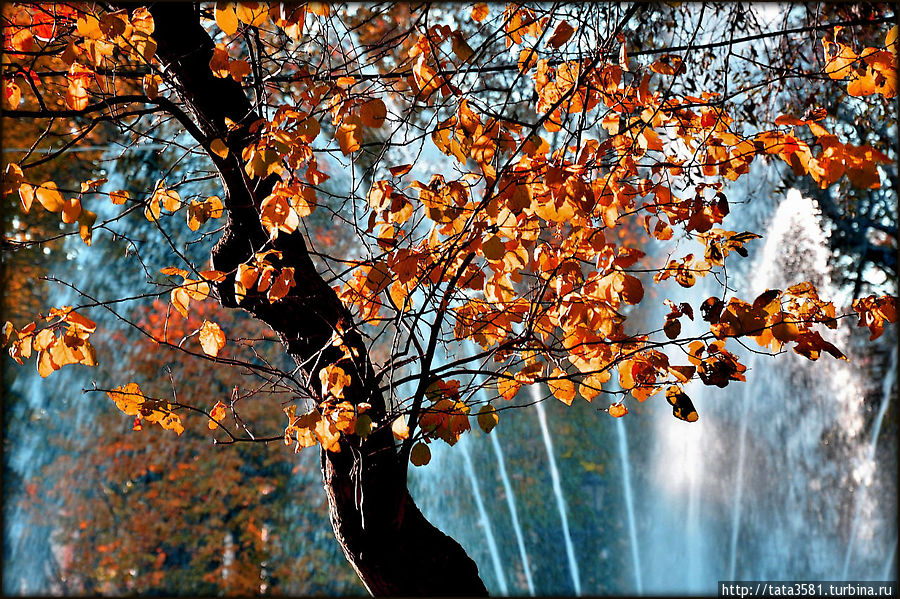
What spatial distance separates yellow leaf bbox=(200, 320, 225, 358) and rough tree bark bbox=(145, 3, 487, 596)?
0.13m

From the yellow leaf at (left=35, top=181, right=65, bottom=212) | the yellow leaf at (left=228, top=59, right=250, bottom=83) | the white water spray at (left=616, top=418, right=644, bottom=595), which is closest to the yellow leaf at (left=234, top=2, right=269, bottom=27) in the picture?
the yellow leaf at (left=228, top=59, right=250, bottom=83)

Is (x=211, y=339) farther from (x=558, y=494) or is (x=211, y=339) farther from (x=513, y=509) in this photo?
(x=558, y=494)

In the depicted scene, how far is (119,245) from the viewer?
23.9 ft

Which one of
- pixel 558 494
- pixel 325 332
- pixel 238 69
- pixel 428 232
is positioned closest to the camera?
pixel 238 69

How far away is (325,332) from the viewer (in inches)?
74.5

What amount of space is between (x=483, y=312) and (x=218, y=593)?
631 centimetres

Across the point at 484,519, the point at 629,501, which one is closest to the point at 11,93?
the point at 484,519

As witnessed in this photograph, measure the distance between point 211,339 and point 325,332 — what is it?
1.04 feet

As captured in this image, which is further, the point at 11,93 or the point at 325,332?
the point at 325,332

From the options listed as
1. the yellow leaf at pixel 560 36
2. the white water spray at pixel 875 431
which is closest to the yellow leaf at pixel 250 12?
the yellow leaf at pixel 560 36

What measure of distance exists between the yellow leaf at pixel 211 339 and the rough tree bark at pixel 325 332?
13 centimetres

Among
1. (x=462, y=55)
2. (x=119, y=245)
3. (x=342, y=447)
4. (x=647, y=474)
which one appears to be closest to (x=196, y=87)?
(x=462, y=55)

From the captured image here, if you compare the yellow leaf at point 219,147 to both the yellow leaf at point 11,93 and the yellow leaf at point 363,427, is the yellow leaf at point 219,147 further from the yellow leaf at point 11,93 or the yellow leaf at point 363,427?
the yellow leaf at point 363,427

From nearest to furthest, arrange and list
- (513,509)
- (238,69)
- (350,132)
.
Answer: (350,132) < (238,69) < (513,509)
